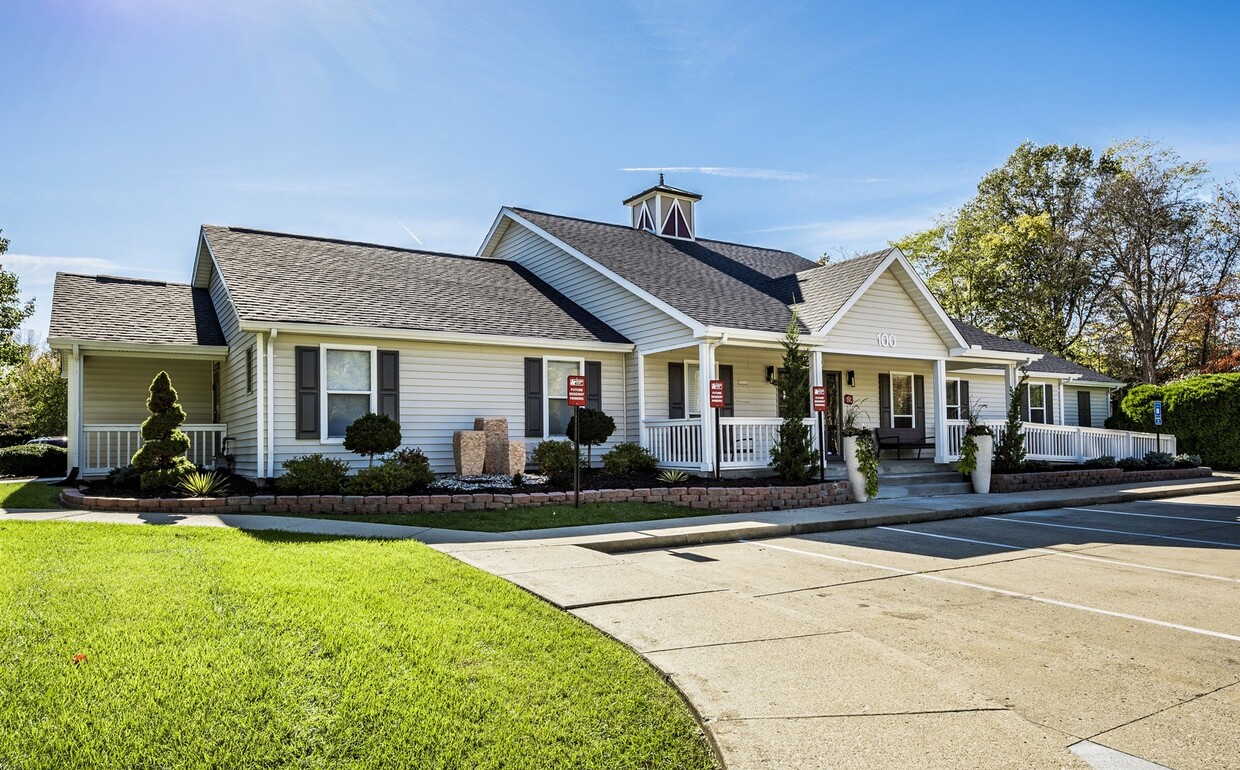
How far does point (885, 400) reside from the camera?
22.0m

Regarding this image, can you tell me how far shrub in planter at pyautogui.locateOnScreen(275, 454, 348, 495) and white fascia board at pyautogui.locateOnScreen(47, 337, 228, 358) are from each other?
16.1 ft

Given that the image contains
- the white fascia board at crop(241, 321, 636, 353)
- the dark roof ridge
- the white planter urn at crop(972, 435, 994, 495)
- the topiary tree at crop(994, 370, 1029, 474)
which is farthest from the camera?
the topiary tree at crop(994, 370, 1029, 474)

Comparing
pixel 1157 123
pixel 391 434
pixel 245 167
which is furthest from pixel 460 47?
pixel 1157 123

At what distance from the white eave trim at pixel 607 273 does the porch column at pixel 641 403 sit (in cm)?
135

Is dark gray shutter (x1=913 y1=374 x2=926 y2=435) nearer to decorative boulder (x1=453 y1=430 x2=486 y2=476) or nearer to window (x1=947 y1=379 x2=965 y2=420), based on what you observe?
window (x1=947 y1=379 x2=965 y2=420)

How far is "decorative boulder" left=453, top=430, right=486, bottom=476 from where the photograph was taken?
14875mm

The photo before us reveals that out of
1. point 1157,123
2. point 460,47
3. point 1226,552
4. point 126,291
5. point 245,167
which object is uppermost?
point 1157,123

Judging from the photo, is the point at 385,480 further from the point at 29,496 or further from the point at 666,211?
the point at 666,211

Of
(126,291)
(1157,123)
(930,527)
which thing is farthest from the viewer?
(1157,123)

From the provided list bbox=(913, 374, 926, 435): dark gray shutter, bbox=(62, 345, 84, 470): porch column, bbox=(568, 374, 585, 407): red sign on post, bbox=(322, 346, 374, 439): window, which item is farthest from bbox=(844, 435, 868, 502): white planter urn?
bbox=(62, 345, 84, 470): porch column

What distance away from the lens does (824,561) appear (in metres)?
9.33

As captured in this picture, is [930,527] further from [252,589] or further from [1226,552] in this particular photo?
[252,589]

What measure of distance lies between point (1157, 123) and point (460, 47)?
3536 centimetres

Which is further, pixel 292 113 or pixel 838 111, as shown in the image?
pixel 838 111
